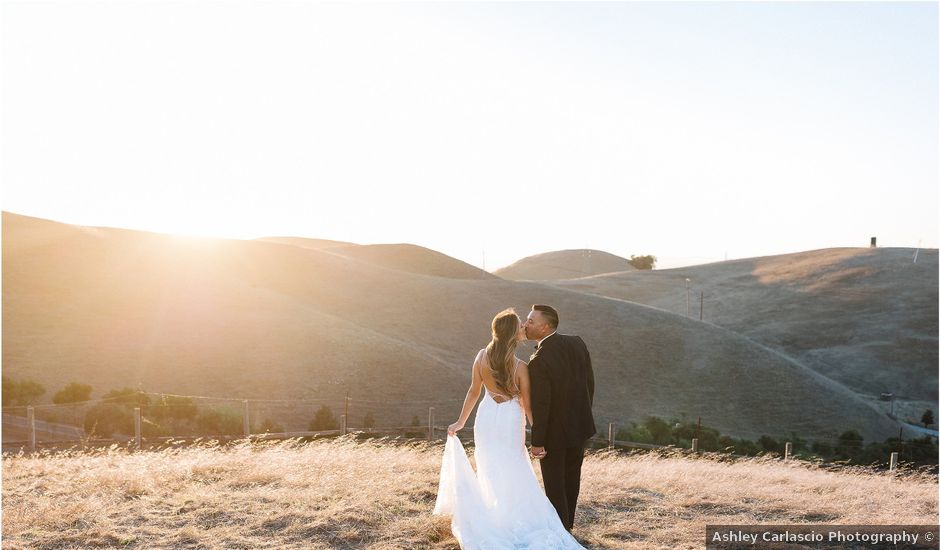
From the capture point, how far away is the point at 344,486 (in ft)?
32.7

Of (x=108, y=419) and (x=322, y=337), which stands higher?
(x=322, y=337)

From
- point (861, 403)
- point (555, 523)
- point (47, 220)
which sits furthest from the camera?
point (47, 220)

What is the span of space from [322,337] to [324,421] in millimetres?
15162

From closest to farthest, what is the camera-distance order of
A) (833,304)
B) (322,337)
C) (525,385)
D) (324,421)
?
(525,385) → (324,421) → (322,337) → (833,304)

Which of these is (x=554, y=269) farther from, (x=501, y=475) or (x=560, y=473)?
(x=501, y=475)

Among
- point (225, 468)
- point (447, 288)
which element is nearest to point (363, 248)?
point (447, 288)

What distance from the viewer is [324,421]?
32938 mm

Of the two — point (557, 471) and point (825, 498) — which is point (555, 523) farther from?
point (825, 498)

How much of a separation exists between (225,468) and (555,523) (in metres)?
5.34

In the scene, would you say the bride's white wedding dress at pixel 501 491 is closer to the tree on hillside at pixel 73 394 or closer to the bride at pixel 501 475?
the bride at pixel 501 475

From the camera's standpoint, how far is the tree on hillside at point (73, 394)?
31.9 m

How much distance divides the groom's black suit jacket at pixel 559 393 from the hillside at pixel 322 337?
31.3 metres

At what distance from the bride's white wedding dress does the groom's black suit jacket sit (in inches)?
9.0

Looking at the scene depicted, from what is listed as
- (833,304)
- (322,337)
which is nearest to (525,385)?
(322,337)
